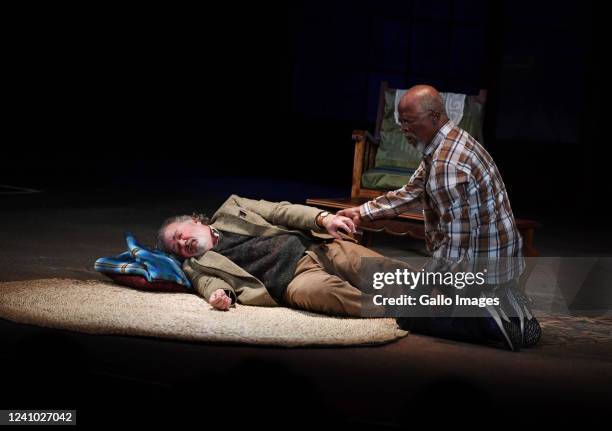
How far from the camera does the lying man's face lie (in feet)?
14.9

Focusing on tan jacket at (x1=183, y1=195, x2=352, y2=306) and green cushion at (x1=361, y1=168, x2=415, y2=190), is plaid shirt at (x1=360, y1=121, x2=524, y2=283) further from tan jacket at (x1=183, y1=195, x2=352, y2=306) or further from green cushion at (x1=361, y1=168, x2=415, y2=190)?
green cushion at (x1=361, y1=168, x2=415, y2=190)

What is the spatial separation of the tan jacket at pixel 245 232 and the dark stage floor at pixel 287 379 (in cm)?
64

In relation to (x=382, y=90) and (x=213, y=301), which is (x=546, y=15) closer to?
(x=382, y=90)

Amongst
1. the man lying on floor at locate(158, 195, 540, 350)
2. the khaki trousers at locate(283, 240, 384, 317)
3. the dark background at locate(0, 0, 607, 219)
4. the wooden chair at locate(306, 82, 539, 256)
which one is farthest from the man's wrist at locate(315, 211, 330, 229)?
the dark background at locate(0, 0, 607, 219)

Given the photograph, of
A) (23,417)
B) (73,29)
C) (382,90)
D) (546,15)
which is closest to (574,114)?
(546,15)

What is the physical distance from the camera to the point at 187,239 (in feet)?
14.9

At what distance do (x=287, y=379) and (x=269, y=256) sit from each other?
1546mm

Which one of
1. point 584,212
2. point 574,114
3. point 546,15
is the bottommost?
point 584,212

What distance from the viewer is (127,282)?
469 cm

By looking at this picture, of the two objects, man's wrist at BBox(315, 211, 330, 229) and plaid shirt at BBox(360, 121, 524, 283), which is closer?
plaid shirt at BBox(360, 121, 524, 283)

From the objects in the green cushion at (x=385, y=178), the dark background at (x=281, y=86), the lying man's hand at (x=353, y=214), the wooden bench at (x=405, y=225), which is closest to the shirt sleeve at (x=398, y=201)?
the lying man's hand at (x=353, y=214)

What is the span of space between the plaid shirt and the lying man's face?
100cm

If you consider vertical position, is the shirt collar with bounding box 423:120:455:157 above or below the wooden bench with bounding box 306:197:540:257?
above

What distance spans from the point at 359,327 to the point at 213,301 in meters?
0.61
